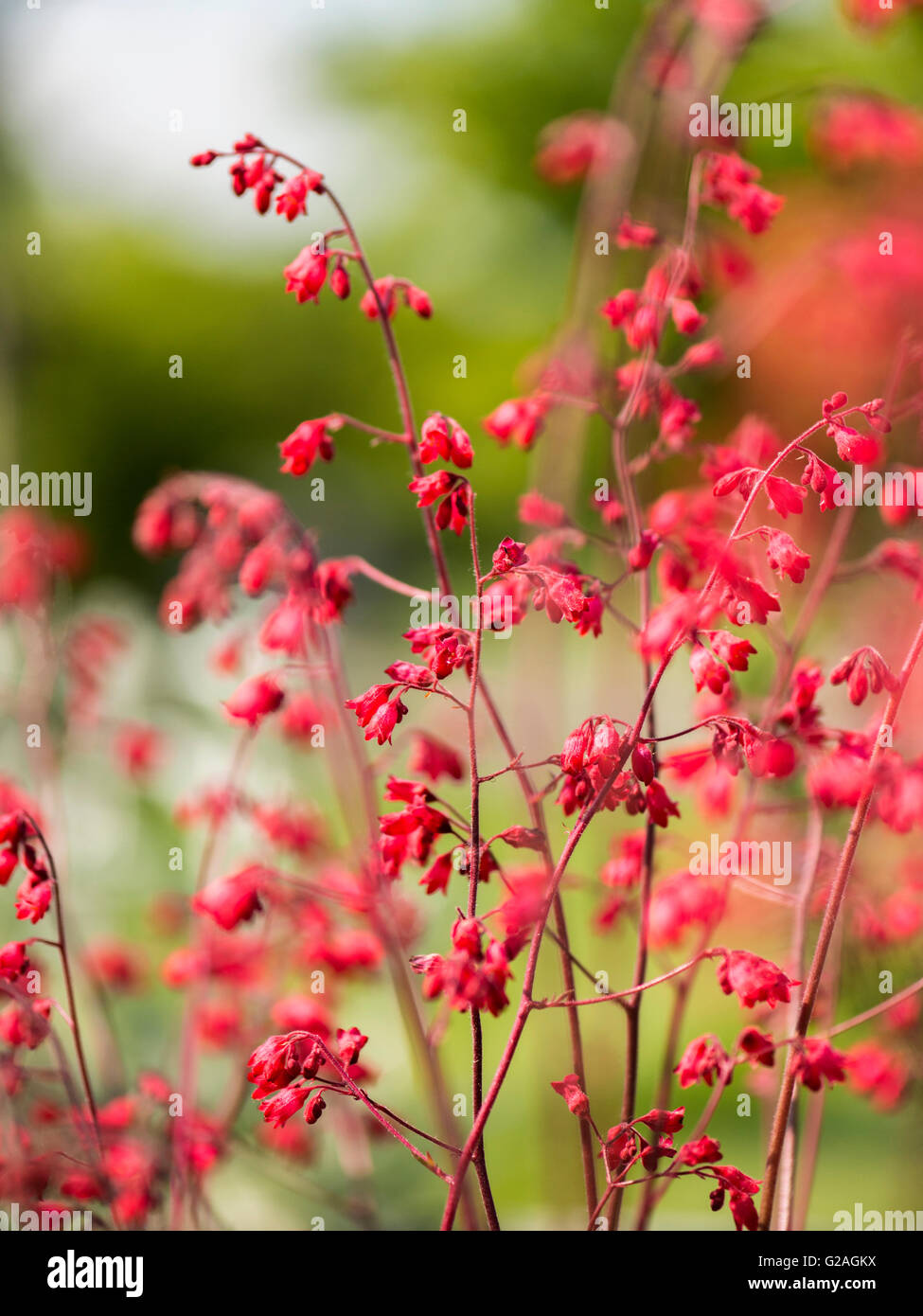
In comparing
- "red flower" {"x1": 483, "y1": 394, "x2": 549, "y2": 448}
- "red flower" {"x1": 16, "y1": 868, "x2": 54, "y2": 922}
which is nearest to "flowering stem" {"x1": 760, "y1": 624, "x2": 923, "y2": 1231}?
"red flower" {"x1": 483, "y1": 394, "x2": 549, "y2": 448}

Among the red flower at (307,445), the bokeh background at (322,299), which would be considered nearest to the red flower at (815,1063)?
the red flower at (307,445)

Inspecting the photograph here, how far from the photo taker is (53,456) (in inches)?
135

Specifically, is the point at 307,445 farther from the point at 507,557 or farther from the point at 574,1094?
the point at 574,1094

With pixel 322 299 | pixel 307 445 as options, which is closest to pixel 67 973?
pixel 307 445

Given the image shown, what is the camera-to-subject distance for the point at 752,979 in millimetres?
464

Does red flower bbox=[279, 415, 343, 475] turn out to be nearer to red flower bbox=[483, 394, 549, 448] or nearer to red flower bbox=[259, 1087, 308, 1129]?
red flower bbox=[483, 394, 549, 448]

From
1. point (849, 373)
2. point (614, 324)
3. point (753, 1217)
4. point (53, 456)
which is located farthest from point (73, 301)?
point (753, 1217)

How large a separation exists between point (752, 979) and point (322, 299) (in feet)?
9.54

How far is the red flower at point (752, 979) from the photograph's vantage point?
0.46 meters

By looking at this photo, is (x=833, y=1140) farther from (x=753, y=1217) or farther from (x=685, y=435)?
(x=685, y=435)

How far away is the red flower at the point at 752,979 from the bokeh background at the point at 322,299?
135 centimetres

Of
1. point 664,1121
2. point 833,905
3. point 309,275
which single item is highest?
point 309,275
